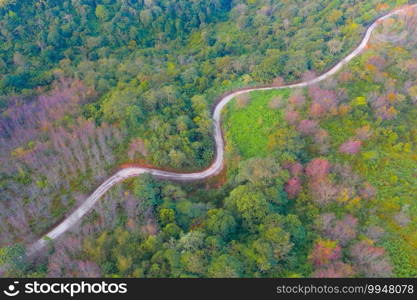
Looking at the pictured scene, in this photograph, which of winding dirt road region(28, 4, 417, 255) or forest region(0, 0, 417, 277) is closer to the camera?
forest region(0, 0, 417, 277)

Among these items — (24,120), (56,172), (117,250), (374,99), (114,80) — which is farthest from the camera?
(114,80)

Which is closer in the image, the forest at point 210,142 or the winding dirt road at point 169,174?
the forest at point 210,142

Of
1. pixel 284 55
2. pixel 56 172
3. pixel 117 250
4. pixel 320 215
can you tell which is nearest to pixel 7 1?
pixel 56 172

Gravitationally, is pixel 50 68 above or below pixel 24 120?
above

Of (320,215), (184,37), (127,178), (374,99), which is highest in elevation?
(184,37)

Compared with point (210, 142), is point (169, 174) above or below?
below

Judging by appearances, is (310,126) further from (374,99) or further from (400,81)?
(400,81)

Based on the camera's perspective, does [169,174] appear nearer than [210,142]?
Yes

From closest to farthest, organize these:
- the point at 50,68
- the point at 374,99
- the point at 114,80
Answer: the point at 374,99
the point at 114,80
the point at 50,68
